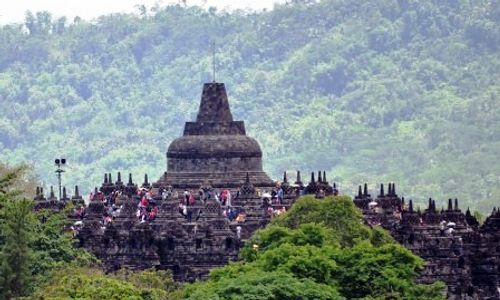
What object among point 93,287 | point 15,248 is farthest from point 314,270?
point 15,248

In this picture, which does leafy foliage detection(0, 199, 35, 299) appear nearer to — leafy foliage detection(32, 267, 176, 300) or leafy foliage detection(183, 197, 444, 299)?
leafy foliage detection(32, 267, 176, 300)

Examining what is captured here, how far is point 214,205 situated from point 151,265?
3999mm

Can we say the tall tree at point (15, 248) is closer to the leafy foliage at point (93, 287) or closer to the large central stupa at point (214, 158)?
the leafy foliage at point (93, 287)

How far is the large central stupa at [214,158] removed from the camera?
11319cm

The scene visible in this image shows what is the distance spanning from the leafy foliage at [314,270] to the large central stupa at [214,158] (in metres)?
21.3

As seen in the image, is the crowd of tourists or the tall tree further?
the crowd of tourists

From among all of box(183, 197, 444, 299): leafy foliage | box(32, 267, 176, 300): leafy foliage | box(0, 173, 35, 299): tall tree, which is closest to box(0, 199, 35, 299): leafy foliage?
box(0, 173, 35, 299): tall tree

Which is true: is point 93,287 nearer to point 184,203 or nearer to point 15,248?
point 15,248

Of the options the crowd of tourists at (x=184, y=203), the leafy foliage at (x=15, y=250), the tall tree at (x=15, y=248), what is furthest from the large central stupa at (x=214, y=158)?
the leafy foliage at (x=15, y=250)

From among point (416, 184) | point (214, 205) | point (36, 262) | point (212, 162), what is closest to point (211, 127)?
point (212, 162)

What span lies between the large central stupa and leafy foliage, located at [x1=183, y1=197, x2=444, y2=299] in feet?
69.7

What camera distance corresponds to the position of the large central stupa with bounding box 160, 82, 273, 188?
113188mm

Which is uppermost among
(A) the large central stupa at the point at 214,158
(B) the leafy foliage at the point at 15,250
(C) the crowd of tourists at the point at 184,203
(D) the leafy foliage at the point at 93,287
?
(A) the large central stupa at the point at 214,158

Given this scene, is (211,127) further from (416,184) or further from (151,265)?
(416,184)
